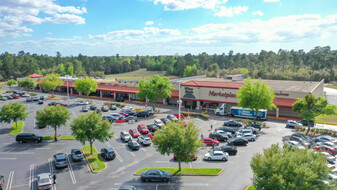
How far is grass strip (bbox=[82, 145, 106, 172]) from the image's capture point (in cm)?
3170

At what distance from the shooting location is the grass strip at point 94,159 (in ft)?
104

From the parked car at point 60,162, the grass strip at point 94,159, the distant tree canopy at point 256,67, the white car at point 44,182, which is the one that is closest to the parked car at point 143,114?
the grass strip at point 94,159

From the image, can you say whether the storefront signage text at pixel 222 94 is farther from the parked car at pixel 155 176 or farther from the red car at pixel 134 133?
the parked car at pixel 155 176

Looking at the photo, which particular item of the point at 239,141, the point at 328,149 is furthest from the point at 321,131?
the point at 239,141

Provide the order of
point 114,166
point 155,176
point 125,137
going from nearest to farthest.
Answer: point 155,176 → point 114,166 → point 125,137

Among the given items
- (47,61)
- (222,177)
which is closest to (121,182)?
(222,177)

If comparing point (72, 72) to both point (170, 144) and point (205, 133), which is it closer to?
point (205, 133)

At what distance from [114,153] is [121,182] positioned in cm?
723

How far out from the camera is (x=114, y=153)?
3456 centimetres

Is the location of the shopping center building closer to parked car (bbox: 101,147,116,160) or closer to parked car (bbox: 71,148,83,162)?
parked car (bbox: 101,147,116,160)

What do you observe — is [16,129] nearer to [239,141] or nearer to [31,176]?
[31,176]

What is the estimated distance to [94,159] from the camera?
112 ft

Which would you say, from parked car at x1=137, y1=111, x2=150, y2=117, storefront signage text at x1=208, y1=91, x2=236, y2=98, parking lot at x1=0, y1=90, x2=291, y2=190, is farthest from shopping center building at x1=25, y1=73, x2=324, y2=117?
parking lot at x1=0, y1=90, x2=291, y2=190

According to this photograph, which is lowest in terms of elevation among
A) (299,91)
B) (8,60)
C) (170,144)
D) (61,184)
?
(61,184)
